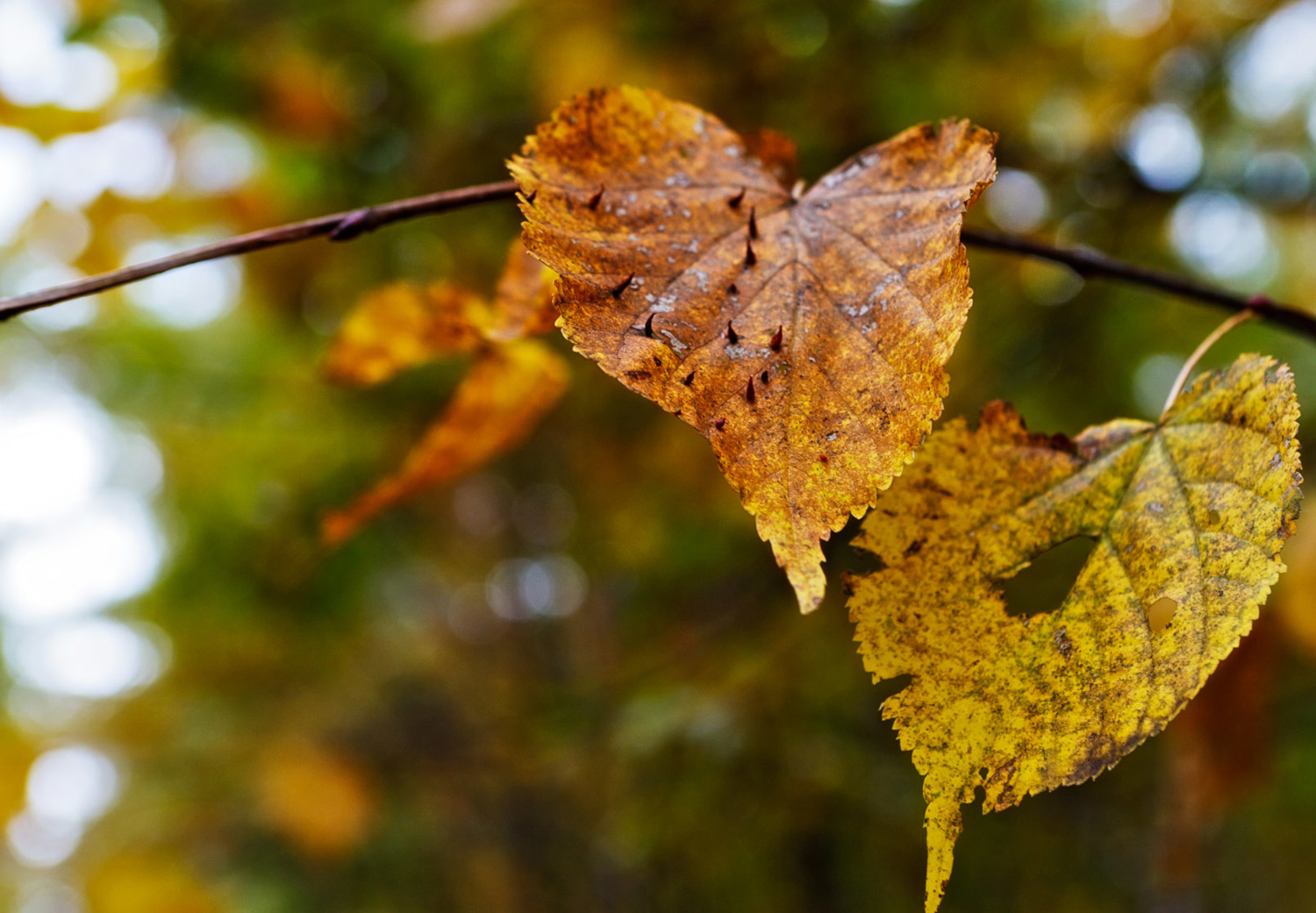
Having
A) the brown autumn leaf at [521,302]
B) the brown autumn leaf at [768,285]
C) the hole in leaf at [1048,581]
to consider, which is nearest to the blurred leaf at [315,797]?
the hole in leaf at [1048,581]

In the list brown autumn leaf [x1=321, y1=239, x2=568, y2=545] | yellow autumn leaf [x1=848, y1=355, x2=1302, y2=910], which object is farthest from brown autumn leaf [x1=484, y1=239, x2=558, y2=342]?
yellow autumn leaf [x1=848, y1=355, x2=1302, y2=910]

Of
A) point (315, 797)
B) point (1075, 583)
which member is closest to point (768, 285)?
point (1075, 583)

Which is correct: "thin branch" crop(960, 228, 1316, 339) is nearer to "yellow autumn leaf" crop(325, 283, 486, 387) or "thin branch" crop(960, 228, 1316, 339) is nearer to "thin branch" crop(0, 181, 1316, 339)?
"thin branch" crop(0, 181, 1316, 339)

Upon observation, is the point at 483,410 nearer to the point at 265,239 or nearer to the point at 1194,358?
the point at 265,239

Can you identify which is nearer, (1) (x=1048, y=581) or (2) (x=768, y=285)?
(2) (x=768, y=285)

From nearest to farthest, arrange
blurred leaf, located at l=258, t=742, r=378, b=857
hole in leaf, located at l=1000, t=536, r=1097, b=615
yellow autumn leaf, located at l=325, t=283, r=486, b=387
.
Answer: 1. yellow autumn leaf, located at l=325, t=283, r=486, b=387
2. hole in leaf, located at l=1000, t=536, r=1097, b=615
3. blurred leaf, located at l=258, t=742, r=378, b=857

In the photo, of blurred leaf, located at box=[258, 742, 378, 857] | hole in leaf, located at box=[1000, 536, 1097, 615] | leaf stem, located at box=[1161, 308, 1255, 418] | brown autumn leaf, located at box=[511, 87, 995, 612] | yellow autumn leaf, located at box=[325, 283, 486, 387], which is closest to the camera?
brown autumn leaf, located at box=[511, 87, 995, 612]

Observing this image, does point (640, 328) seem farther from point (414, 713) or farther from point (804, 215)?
point (414, 713)

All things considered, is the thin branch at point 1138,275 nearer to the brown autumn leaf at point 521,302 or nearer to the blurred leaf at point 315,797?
the brown autumn leaf at point 521,302
